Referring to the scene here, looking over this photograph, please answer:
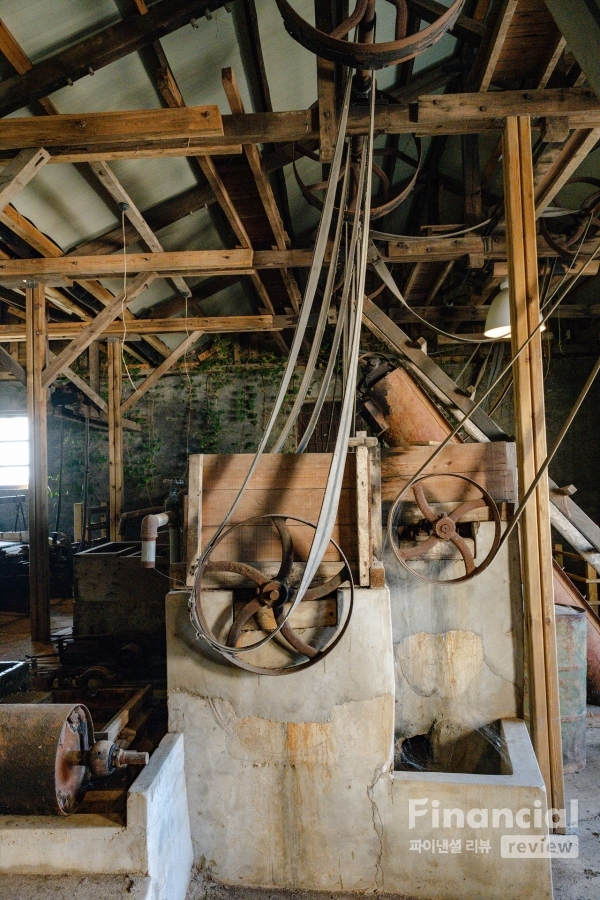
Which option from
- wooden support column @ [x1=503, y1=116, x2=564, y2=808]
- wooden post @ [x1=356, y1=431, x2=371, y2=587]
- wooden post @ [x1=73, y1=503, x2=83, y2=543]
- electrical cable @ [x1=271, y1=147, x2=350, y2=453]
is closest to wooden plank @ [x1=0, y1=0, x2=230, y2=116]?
electrical cable @ [x1=271, y1=147, x2=350, y2=453]

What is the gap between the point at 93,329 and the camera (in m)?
5.03

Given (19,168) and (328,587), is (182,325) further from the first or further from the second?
(328,587)

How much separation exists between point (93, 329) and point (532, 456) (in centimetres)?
425

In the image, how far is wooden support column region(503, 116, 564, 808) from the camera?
2547 mm

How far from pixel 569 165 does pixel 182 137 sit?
256 cm

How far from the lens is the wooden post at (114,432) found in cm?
694

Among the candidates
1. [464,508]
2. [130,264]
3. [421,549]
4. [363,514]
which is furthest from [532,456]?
[130,264]

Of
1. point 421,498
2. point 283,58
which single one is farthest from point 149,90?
point 421,498

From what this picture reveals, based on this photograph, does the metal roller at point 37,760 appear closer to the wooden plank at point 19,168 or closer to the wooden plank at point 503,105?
the wooden plank at point 19,168

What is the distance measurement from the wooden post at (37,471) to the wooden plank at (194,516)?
8.53 ft

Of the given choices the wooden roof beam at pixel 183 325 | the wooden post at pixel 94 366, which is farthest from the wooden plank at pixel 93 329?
the wooden post at pixel 94 366

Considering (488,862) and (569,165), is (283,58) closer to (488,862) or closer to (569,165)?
(569,165)

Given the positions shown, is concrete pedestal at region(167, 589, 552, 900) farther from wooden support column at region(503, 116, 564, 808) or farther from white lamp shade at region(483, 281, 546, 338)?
white lamp shade at region(483, 281, 546, 338)

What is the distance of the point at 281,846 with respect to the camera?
2361 mm
